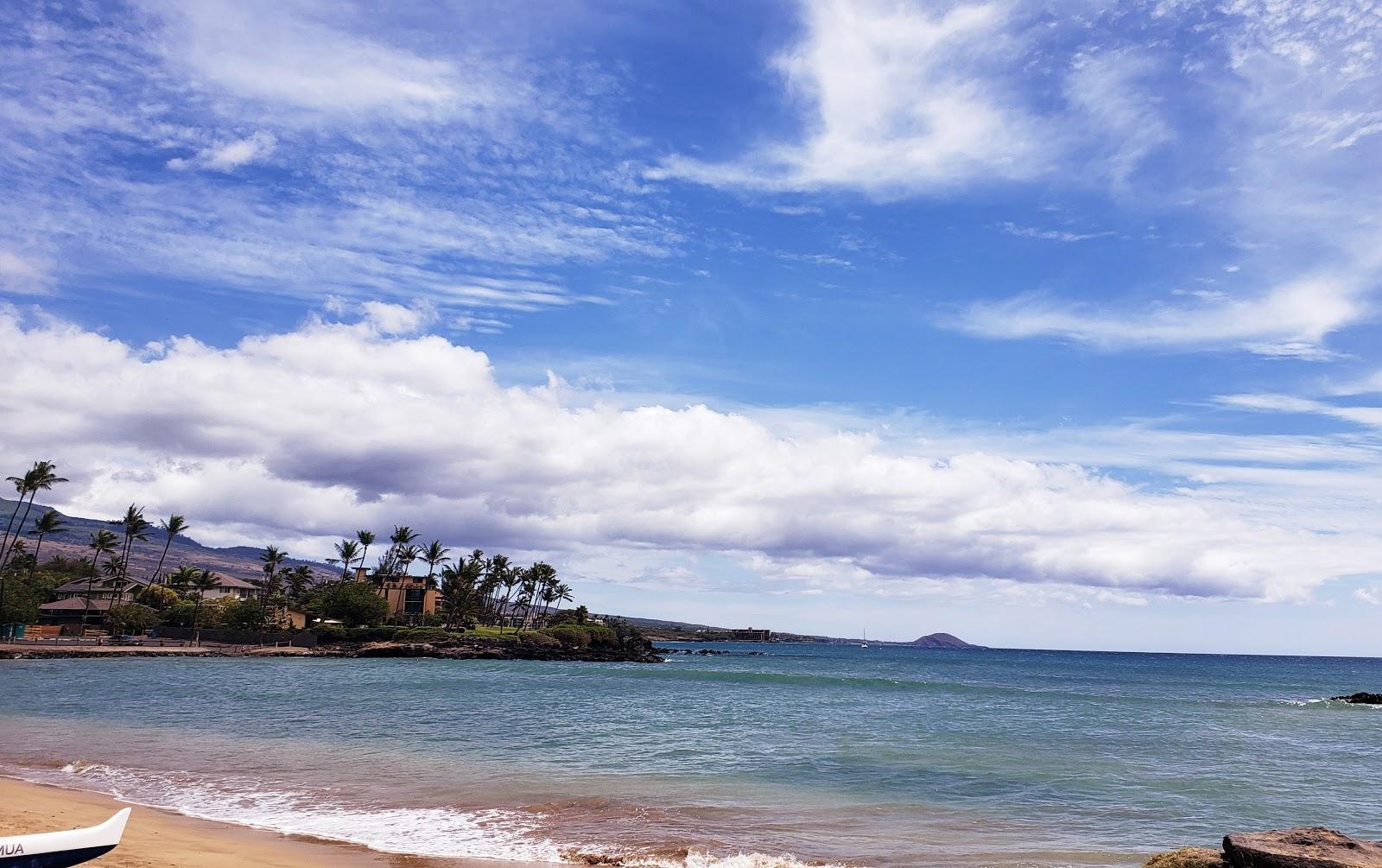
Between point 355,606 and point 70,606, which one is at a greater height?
point 355,606

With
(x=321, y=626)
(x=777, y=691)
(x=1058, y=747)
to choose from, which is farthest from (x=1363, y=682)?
(x=321, y=626)

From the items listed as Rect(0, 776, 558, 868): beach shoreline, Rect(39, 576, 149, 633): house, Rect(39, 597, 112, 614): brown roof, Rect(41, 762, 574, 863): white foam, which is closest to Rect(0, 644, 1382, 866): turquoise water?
Rect(41, 762, 574, 863): white foam

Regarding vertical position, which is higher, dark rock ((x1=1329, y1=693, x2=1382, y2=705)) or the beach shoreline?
dark rock ((x1=1329, y1=693, x2=1382, y2=705))

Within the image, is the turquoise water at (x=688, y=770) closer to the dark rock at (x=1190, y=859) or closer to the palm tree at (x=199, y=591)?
the dark rock at (x=1190, y=859)

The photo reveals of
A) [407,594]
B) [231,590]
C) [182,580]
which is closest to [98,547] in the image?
[182,580]

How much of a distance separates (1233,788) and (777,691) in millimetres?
42753

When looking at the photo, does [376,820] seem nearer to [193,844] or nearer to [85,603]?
[193,844]

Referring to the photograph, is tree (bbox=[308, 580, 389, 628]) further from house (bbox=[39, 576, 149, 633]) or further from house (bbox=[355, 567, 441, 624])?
house (bbox=[39, 576, 149, 633])

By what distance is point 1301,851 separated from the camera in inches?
412

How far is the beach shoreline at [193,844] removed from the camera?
13492 millimetres

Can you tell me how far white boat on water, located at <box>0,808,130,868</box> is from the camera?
405 inches

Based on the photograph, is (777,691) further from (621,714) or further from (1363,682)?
(1363,682)

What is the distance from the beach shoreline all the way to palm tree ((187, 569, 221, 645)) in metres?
87.8

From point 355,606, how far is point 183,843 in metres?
104
